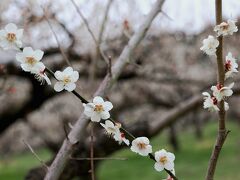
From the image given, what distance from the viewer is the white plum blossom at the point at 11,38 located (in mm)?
1596

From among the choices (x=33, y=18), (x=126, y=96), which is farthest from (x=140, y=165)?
(x=33, y=18)

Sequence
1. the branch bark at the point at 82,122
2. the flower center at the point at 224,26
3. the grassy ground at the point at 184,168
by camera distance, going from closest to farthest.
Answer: the flower center at the point at 224,26 → the branch bark at the point at 82,122 → the grassy ground at the point at 184,168

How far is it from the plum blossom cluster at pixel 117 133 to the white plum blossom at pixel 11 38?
0.30 metres

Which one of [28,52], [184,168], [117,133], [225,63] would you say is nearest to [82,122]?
[117,133]

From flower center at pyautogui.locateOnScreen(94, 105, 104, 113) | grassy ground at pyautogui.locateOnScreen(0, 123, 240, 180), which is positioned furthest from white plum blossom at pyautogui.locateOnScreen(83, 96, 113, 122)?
grassy ground at pyautogui.locateOnScreen(0, 123, 240, 180)

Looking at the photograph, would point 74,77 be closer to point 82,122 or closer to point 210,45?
point 210,45

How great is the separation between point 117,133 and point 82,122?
65 centimetres

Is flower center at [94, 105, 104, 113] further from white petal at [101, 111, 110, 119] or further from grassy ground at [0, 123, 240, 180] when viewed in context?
grassy ground at [0, 123, 240, 180]

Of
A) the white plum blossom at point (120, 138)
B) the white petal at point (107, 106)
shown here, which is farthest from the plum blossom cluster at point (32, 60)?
the white plum blossom at point (120, 138)

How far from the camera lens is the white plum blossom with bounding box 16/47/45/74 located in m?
1.57

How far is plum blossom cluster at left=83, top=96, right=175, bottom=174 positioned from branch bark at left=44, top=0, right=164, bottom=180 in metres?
0.51

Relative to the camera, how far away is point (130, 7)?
5.94 metres

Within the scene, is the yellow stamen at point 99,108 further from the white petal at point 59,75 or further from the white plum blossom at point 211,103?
the white plum blossom at point 211,103

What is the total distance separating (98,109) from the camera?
1.59 m
